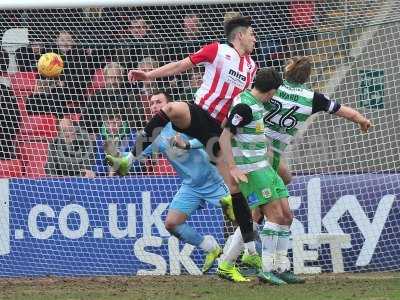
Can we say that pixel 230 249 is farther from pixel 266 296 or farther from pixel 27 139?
pixel 27 139

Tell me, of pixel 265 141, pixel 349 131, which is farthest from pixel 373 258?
pixel 265 141

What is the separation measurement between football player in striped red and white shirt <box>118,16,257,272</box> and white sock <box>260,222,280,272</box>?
1.19ft

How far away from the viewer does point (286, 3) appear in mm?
11727

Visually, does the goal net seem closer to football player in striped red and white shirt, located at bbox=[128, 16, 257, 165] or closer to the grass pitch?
the grass pitch

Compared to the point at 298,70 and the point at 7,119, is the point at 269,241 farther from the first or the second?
the point at 7,119

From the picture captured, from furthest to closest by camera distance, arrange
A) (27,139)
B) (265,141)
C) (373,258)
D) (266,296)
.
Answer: (27,139) → (373,258) → (265,141) → (266,296)

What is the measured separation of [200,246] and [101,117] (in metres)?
2.33

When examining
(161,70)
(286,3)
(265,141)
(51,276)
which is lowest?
(51,276)

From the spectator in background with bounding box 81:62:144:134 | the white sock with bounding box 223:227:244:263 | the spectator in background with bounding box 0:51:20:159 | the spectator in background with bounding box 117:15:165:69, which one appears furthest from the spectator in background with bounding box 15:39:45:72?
the white sock with bounding box 223:227:244:263

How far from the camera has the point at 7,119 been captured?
12.0 meters

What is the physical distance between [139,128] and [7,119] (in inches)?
60.4

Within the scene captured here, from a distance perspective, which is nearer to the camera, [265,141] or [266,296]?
[266,296]

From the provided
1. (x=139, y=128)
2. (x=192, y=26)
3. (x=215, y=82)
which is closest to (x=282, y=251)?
(x=215, y=82)

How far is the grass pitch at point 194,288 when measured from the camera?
885cm
